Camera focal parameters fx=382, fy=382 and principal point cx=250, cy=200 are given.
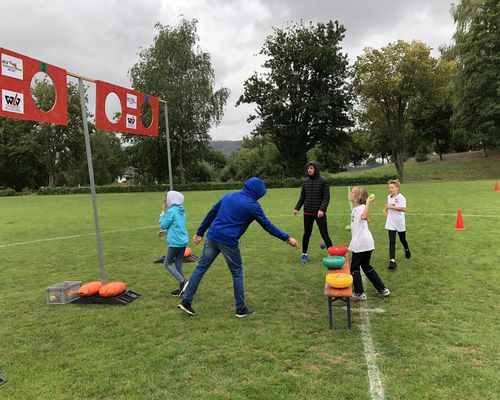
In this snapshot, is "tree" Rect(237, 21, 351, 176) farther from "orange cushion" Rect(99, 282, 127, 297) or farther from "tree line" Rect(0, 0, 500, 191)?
"orange cushion" Rect(99, 282, 127, 297)

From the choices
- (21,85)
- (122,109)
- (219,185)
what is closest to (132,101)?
(122,109)

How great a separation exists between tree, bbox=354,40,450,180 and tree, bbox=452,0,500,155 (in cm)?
408

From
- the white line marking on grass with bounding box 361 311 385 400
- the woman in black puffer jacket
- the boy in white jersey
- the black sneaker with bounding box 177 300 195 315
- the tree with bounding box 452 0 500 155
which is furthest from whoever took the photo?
the tree with bounding box 452 0 500 155

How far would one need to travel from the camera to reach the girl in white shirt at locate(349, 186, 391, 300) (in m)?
5.32

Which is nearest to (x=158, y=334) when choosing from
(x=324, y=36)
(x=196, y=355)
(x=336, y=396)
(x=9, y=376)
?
(x=196, y=355)

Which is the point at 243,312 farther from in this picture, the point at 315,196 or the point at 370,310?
the point at 315,196

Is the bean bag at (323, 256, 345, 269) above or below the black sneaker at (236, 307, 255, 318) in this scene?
above

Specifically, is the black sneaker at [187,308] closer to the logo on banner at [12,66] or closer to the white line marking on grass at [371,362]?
the white line marking on grass at [371,362]

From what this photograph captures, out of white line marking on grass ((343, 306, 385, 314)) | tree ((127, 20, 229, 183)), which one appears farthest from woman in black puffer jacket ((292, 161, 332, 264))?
tree ((127, 20, 229, 183))

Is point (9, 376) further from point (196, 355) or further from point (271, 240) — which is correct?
point (271, 240)

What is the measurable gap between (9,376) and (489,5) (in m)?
49.4

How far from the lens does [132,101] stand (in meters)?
6.87

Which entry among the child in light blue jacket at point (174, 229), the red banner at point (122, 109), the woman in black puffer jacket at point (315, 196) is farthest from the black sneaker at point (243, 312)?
the red banner at point (122, 109)

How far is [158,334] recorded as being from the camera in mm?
4715
